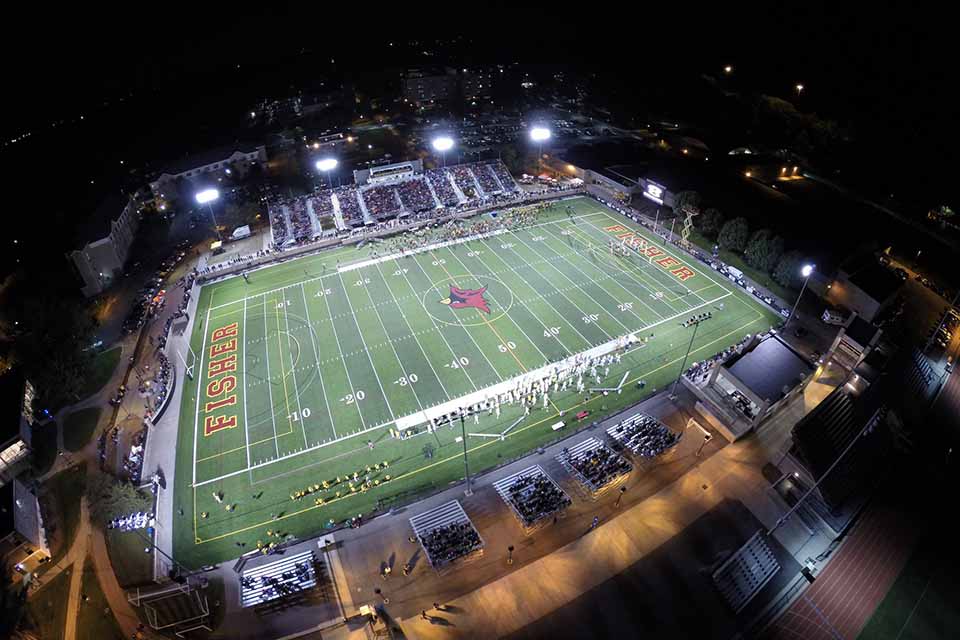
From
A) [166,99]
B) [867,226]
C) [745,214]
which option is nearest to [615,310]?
[745,214]

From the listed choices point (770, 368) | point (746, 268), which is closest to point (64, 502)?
point (770, 368)

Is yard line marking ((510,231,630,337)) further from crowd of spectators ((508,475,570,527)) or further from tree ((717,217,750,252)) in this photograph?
tree ((717,217,750,252))

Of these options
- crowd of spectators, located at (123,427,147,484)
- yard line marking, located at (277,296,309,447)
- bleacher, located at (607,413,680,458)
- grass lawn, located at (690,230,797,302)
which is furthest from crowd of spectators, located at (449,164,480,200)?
crowd of spectators, located at (123,427,147,484)

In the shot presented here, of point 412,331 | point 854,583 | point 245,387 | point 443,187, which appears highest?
point 443,187

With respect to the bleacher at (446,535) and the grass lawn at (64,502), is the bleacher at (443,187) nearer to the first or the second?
the bleacher at (446,535)

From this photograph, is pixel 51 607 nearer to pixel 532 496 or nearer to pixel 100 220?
pixel 532 496

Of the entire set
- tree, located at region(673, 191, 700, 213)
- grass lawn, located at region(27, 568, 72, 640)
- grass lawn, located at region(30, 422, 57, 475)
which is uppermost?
tree, located at region(673, 191, 700, 213)

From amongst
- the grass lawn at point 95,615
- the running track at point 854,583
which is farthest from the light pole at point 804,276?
the grass lawn at point 95,615

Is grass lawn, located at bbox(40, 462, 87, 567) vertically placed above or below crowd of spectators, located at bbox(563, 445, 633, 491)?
above
